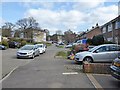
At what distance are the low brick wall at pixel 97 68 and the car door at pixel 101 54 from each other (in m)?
2.25

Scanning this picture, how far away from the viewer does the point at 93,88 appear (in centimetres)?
467

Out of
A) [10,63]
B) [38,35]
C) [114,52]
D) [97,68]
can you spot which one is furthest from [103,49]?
[38,35]

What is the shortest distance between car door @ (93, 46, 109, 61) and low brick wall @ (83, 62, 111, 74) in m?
2.25

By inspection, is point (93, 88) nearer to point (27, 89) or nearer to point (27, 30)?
point (27, 89)

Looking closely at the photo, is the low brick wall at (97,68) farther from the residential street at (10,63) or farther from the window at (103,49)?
the residential street at (10,63)

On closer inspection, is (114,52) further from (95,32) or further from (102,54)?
(95,32)

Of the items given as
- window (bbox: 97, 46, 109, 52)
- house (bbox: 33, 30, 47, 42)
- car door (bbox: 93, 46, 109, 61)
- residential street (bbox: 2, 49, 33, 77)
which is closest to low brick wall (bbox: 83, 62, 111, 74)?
car door (bbox: 93, 46, 109, 61)

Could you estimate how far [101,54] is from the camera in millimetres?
9055

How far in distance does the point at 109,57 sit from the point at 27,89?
655 cm

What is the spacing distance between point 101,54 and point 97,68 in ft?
8.13

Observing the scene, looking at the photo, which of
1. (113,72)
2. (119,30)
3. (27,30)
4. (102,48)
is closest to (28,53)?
(102,48)

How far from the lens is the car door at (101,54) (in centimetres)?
903

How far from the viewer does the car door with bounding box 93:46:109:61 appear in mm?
9031

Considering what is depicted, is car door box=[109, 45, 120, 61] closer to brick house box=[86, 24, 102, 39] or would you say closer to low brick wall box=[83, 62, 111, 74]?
low brick wall box=[83, 62, 111, 74]
